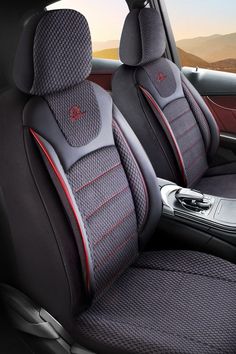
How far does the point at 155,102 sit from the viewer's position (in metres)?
2.07

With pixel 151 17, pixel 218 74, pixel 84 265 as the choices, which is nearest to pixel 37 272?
pixel 84 265

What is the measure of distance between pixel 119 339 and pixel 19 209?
0.42 metres

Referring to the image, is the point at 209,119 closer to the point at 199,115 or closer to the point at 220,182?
the point at 199,115

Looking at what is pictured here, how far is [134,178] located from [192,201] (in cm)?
30

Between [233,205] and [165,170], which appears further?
[165,170]

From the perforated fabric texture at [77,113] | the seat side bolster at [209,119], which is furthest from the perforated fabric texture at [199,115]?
the perforated fabric texture at [77,113]

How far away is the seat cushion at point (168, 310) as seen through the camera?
130cm

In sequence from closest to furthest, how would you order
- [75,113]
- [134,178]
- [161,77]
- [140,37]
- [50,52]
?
[50,52] < [75,113] < [134,178] < [140,37] < [161,77]

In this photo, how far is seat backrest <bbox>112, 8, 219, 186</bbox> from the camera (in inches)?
80.2

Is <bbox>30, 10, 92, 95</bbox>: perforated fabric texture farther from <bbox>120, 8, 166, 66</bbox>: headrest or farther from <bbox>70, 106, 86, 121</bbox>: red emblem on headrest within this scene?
<bbox>120, 8, 166, 66</bbox>: headrest

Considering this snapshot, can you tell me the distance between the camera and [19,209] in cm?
132

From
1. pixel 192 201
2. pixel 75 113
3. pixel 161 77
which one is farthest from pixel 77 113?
pixel 161 77

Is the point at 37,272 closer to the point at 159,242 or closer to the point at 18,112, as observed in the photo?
the point at 18,112

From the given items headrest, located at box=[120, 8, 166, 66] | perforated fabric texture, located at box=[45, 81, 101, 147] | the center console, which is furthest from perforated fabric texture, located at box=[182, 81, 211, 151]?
perforated fabric texture, located at box=[45, 81, 101, 147]
